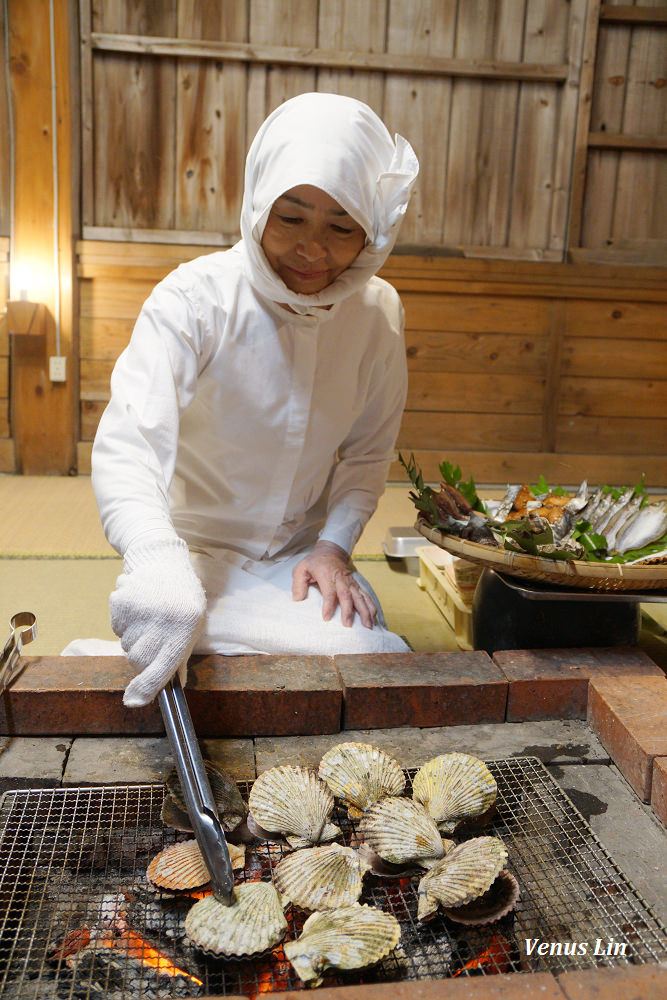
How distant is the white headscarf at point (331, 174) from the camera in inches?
58.9

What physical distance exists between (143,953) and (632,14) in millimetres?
4849

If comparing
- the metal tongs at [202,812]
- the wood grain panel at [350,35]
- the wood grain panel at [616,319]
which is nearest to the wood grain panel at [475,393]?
the wood grain panel at [616,319]

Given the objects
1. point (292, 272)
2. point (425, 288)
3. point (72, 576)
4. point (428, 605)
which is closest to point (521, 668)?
point (292, 272)

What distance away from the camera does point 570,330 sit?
4625 millimetres

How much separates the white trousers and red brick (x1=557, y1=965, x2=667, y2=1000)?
88 centimetres

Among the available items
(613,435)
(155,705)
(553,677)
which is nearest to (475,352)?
(613,435)

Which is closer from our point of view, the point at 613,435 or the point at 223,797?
the point at 223,797

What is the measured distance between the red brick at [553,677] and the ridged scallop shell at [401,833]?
1.32 ft

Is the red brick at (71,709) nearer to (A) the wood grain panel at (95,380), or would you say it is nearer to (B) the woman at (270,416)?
(B) the woman at (270,416)

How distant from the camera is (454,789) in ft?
3.82

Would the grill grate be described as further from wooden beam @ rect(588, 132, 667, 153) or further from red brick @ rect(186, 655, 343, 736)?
wooden beam @ rect(588, 132, 667, 153)

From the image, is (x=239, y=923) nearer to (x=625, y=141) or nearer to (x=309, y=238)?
(x=309, y=238)

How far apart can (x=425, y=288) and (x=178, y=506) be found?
9.42 feet

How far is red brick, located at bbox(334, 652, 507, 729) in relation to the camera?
1.42 meters
